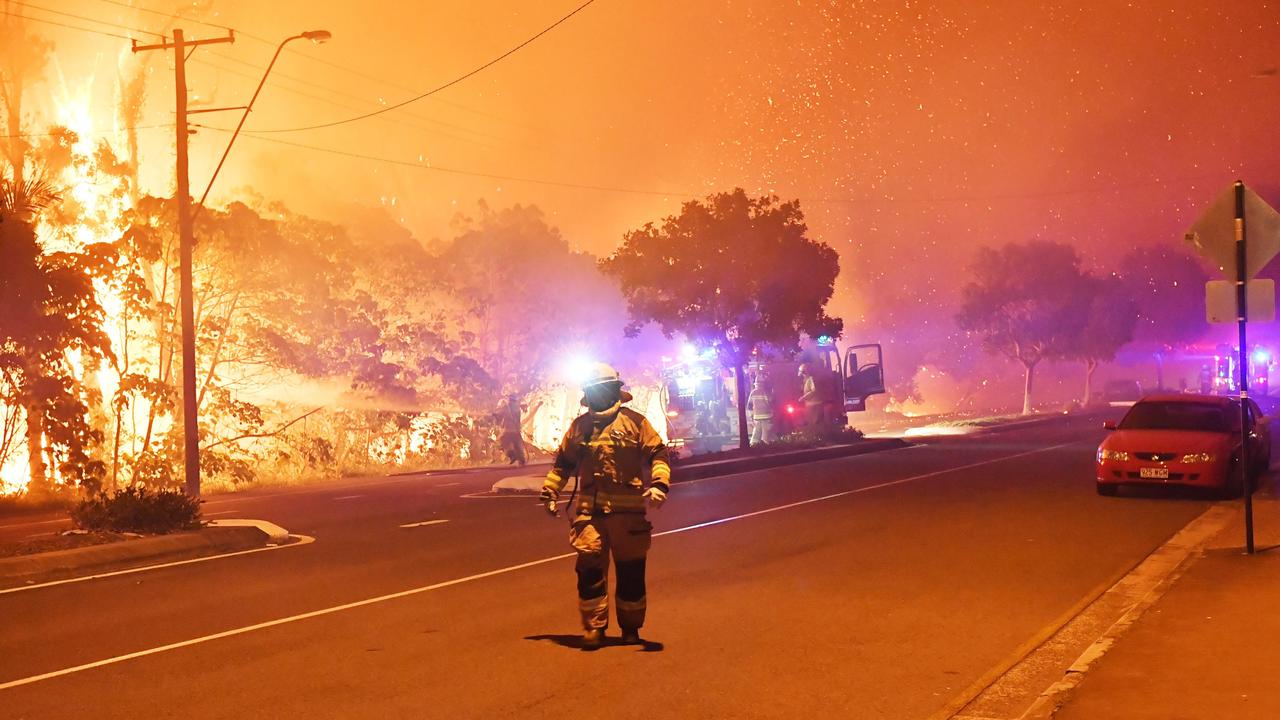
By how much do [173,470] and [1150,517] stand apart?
21595 millimetres

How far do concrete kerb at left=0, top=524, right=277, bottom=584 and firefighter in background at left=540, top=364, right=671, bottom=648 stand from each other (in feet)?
23.6

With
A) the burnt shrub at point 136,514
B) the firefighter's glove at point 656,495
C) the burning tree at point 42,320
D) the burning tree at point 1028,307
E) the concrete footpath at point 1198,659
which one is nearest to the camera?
the concrete footpath at point 1198,659

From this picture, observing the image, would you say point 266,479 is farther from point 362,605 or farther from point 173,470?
point 362,605

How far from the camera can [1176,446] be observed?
61.2 ft

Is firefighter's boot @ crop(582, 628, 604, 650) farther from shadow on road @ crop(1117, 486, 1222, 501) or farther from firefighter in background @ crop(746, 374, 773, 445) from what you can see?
firefighter in background @ crop(746, 374, 773, 445)

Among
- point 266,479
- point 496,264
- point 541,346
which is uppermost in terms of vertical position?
point 496,264

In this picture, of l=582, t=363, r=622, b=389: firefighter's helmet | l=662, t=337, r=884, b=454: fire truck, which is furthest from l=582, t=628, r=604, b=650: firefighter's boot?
l=662, t=337, r=884, b=454: fire truck

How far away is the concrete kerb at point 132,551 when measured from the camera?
13.0 m

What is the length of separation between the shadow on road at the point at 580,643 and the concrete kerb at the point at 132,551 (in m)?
6.62

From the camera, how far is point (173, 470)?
96.4ft

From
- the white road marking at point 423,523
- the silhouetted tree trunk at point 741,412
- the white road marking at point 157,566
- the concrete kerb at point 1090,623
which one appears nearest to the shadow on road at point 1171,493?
the concrete kerb at point 1090,623

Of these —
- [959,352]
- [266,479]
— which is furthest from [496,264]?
[959,352]

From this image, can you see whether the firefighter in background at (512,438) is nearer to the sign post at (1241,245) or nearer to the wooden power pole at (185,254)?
the wooden power pole at (185,254)

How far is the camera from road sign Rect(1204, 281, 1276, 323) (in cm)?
1158
